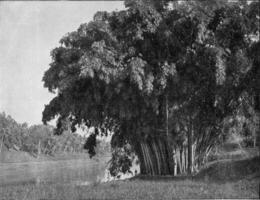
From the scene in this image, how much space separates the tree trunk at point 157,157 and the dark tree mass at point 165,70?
0.05m

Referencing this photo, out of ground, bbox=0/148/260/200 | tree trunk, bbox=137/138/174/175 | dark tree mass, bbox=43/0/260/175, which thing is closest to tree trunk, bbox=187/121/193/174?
dark tree mass, bbox=43/0/260/175

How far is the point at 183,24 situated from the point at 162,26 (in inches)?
36.7

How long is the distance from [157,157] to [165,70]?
512 cm

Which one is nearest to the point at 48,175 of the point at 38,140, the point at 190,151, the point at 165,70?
the point at 190,151

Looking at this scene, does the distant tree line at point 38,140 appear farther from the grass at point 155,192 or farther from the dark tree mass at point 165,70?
the grass at point 155,192

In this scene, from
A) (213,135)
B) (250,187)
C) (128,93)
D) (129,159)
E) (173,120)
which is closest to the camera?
(250,187)

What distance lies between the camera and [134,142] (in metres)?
18.4

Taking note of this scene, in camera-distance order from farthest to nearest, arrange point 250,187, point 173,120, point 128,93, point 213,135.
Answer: point 213,135
point 173,120
point 128,93
point 250,187

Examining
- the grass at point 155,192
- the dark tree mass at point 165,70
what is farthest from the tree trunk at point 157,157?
the grass at point 155,192

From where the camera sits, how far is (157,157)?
1773cm

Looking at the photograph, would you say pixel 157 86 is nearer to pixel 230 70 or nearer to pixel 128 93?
pixel 128 93

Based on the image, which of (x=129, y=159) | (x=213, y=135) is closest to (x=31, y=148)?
(x=129, y=159)

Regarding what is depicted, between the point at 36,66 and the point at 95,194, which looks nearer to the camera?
the point at 95,194

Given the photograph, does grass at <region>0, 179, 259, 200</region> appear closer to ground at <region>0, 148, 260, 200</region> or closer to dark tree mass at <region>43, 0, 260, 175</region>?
ground at <region>0, 148, 260, 200</region>
